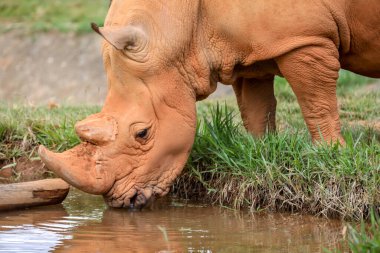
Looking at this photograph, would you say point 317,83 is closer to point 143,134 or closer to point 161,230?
point 143,134

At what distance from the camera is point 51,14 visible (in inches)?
673

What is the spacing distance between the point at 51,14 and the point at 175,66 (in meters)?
9.69

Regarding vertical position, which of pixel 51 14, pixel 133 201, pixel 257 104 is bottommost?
pixel 133 201

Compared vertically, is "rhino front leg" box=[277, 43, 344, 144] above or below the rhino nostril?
above

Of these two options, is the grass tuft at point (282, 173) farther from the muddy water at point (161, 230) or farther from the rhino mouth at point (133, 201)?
the rhino mouth at point (133, 201)

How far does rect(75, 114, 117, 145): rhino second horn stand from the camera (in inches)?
297

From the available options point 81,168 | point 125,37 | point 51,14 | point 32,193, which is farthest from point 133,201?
point 51,14

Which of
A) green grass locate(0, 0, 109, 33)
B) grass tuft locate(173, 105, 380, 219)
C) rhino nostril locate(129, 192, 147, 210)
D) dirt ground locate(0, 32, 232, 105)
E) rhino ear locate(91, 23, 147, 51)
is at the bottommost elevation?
rhino nostril locate(129, 192, 147, 210)

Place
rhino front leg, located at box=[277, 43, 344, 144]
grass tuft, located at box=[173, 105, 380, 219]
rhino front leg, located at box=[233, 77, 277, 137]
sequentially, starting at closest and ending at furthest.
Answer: grass tuft, located at box=[173, 105, 380, 219] < rhino front leg, located at box=[277, 43, 344, 144] < rhino front leg, located at box=[233, 77, 277, 137]

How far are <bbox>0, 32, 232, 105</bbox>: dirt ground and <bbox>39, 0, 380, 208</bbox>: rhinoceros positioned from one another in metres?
7.10

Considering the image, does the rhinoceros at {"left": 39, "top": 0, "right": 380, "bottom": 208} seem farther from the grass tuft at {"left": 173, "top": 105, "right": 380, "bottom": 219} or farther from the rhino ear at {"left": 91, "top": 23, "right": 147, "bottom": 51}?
the grass tuft at {"left": 173, "top": 105, "right": 380, "bottom": 219}

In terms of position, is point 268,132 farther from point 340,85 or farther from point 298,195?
point 340,85

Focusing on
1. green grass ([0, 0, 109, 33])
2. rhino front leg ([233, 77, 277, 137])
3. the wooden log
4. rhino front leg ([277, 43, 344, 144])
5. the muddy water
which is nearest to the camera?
the muddy water

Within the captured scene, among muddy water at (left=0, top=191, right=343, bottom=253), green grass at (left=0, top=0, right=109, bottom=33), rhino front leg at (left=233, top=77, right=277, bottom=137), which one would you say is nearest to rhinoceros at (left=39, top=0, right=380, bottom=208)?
muddy water at (left=0, top=191, right=343, bottom=253)
